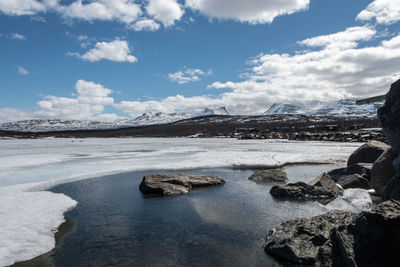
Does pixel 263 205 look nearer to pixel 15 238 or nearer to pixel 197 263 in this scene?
pixel 197 263

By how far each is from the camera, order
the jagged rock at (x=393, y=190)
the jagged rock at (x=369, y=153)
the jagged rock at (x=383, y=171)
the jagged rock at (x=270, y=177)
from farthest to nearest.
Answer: the jagged rock at (x=369, y=153)
the jagged rock at (x=270, y=177)
the jagged rock at (x=383, y=171)
the jagged rock at (x=393, y=190)

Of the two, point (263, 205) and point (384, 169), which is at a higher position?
point (384, 169)

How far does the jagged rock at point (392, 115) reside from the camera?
10406mm

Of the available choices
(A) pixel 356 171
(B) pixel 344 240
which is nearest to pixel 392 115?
(B) pixel 344 240

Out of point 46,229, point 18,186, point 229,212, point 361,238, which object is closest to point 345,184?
point 229,212

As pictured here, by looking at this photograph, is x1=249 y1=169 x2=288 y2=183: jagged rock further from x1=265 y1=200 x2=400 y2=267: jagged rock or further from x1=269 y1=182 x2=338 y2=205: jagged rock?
x1=265 y1=200 x2=400 y2=267: jagged rock

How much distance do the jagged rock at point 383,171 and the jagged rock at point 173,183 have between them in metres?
9.02

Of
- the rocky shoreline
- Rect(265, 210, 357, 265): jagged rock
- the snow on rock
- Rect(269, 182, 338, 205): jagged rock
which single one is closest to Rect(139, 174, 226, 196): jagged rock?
Rect(269, 182, 338, 205): jagged rock

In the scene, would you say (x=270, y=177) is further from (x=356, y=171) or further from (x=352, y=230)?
(x=352, y=230)

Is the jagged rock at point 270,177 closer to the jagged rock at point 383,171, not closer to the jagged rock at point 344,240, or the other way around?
the jagged rock at point 383,171

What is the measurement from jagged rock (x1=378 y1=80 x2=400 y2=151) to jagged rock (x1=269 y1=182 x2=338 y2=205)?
180 inches

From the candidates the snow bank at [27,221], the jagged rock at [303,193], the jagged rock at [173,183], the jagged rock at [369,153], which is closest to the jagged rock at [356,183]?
the jagged rock at [303,193]

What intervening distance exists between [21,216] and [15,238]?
242 centimetres

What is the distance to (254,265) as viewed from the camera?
812 centimetres
